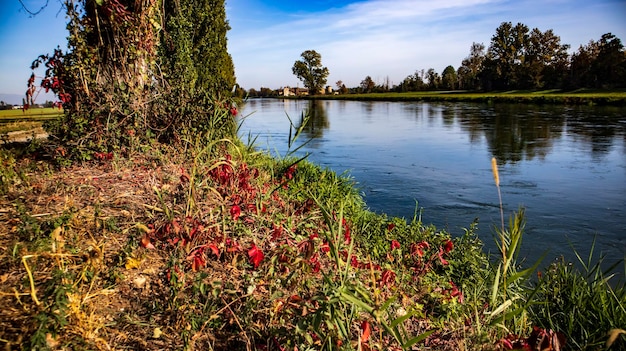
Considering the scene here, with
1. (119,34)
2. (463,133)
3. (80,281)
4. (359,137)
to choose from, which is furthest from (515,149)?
(80,281)

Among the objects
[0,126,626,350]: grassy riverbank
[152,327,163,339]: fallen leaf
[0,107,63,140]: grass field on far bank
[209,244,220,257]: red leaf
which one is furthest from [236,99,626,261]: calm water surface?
[0,107,63,140]: grass field on far bank

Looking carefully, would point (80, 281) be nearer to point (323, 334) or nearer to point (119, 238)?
point (119, 238)

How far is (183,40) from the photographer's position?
5945mm

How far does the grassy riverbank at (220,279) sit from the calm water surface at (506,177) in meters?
1.11

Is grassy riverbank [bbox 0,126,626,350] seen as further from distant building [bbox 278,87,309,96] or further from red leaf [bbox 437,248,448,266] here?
distant building [bbox 278,87,309,96]

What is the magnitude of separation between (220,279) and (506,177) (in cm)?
777

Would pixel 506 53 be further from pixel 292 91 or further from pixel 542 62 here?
pixel 292 91

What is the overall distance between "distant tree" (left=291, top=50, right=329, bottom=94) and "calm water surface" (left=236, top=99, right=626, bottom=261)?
85774 mm

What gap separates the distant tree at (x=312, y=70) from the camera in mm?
98438

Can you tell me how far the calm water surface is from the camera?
527cm

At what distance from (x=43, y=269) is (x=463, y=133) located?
15842 millimetres

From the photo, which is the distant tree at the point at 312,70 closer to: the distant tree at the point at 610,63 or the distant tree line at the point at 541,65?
the distant tree line at the point at 541,65

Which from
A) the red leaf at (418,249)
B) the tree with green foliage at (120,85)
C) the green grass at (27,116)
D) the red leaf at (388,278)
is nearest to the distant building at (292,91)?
the green grass at (27,116)

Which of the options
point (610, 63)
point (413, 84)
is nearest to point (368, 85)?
point (413, 84)
